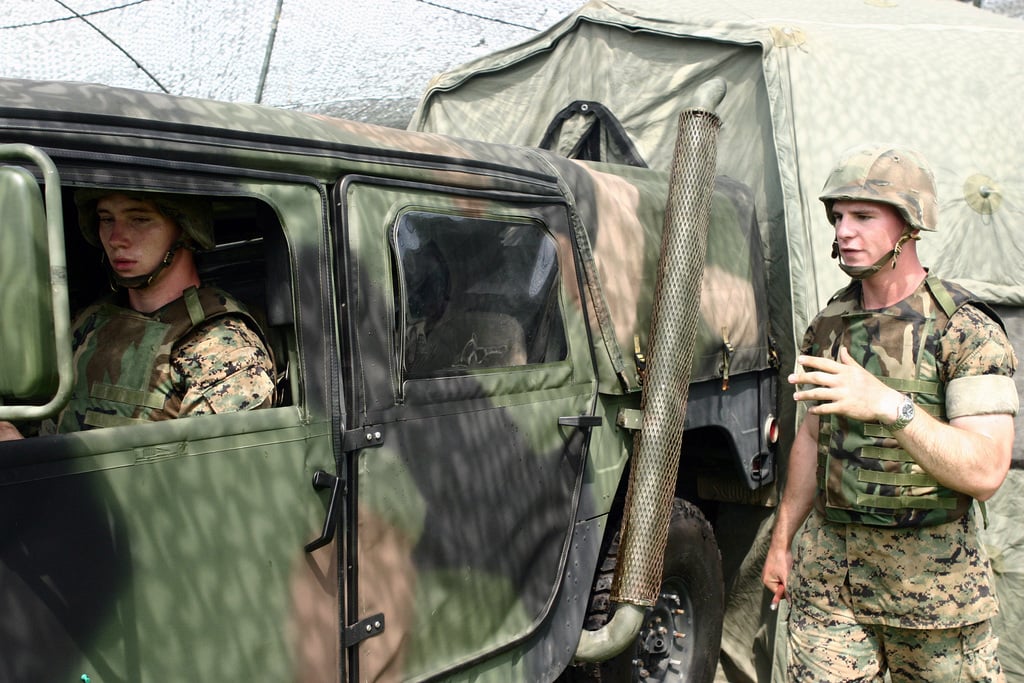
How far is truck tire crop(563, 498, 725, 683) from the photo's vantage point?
3.47 metres

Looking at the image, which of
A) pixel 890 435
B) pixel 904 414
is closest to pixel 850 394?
pixel 904 414

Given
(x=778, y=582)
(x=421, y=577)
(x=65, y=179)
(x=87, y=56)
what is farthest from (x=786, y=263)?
(x=87, y=56)

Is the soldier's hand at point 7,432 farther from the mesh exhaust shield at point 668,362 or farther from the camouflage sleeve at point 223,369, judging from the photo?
the mesh exhaust shield at point 668,362

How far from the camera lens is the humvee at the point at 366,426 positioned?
5.85 ft

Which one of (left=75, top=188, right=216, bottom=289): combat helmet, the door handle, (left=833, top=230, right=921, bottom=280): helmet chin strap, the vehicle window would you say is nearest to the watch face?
(left=833, top=230, right=921, bottom=280): helmet chin strap

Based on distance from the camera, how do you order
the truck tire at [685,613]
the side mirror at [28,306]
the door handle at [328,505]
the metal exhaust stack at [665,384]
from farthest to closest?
the truck tire at [685,613] → the metal exhaust stack at [665,384] → the door handle at [328,505] → the side mirror at [28,306]

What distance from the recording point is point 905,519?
2754mm

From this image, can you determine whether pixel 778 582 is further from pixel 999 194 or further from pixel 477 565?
pixel 999 194

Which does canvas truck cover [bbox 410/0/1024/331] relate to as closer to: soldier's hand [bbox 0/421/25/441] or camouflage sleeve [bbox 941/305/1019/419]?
camouflage sleeve [bbox 941/305/1019/419]

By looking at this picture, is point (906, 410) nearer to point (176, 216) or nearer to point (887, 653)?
point (887, 653)

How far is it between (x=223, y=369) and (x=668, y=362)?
139 cm

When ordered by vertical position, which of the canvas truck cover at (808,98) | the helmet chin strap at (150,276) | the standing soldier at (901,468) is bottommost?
the standing soldier at (901,468)

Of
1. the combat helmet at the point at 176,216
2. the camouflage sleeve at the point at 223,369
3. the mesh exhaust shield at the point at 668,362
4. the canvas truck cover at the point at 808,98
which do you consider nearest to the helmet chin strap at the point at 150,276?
the combat helmet at the point at 176,216

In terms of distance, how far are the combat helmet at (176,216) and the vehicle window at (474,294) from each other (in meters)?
0.45
